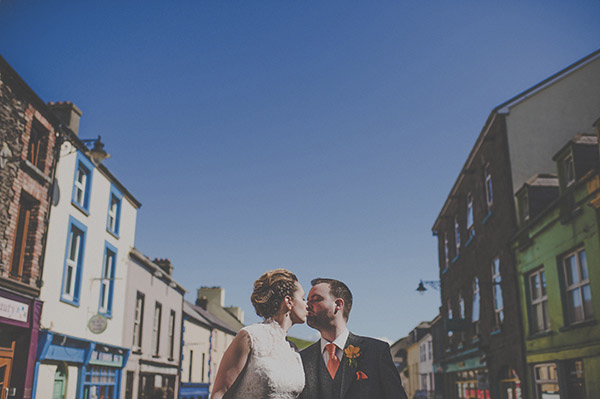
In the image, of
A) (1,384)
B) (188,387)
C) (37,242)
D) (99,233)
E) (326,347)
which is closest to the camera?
(326,347)

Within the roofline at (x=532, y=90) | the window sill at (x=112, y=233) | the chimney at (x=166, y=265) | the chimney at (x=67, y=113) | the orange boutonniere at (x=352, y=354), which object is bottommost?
the orange boutonniere at (x=352, y=354)

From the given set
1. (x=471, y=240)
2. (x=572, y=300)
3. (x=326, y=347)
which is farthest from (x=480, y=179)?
(x=326, y=347)

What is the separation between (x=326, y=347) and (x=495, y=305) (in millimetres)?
17444

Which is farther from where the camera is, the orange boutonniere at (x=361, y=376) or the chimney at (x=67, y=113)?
the chimney at (x=67, y=113)

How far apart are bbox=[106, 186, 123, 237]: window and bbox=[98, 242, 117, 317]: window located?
763 millimetres

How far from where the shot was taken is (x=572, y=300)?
1361 centimetres

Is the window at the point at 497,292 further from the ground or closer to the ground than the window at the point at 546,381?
further from the ground

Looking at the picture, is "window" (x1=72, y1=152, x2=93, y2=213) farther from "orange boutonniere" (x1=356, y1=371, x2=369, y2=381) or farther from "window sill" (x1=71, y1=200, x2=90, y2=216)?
"orange boutonniere" (x1=356, y1=371, x2=369, y2=381)

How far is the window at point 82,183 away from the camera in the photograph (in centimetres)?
1741

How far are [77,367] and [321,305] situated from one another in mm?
16147

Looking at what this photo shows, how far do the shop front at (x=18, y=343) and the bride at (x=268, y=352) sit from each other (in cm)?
1149

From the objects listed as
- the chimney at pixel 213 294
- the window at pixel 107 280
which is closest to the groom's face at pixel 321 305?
the window at pixel 107 280

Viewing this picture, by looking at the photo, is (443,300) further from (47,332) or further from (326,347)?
(326,347)

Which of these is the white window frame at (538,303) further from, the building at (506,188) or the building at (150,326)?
the building at (150,326)
